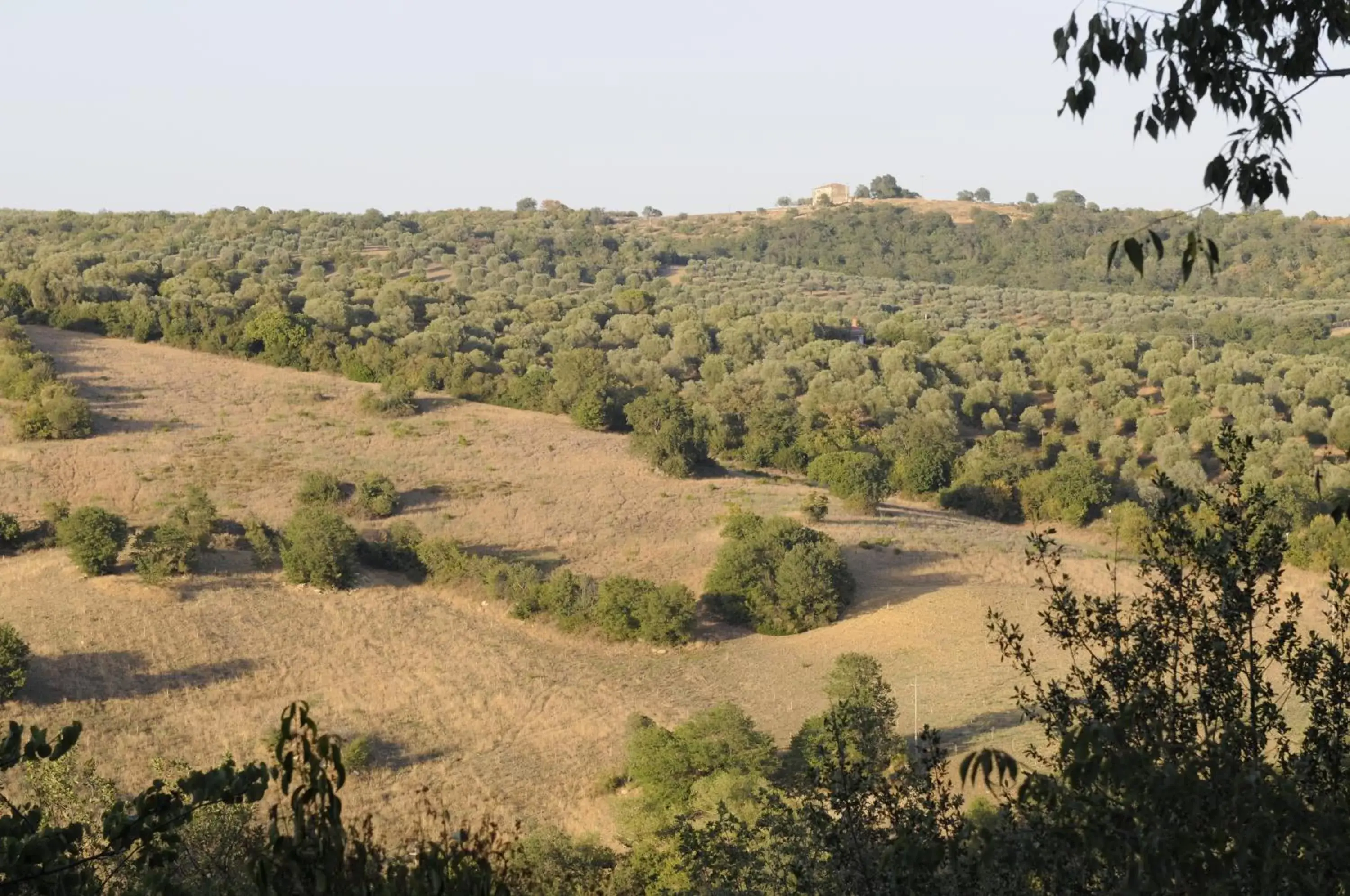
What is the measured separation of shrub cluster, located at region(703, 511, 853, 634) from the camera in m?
28.7

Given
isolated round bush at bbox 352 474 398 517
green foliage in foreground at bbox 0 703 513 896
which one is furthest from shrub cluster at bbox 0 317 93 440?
green foliage in foreground at bbox 0 703 513 896

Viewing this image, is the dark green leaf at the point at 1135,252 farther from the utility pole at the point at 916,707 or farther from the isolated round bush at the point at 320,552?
the isolated round bush at the point at 320,552

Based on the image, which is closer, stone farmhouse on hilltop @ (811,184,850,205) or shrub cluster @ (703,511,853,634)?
shrub cluster @ (703,511,853,634)

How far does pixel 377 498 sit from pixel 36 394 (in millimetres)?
11095

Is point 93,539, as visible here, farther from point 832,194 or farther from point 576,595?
point 832,194

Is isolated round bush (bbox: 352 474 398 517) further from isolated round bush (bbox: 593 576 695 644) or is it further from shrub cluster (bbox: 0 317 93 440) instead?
shrub cluster (bbox: 0 317 93 440)

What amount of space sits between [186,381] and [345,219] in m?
47.7

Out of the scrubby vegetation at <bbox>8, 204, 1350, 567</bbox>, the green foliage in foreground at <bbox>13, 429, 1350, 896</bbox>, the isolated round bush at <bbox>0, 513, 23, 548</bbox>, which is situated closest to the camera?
the green foliage in foreground at <bbox>13, 429, 1350, 896</bbox>

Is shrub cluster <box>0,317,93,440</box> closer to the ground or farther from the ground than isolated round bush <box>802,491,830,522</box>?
farther from the ground

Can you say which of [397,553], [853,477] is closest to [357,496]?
[397,553]

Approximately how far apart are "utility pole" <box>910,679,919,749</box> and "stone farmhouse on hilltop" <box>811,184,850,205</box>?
336ft

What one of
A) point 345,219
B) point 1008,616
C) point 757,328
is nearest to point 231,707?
point 1008,616

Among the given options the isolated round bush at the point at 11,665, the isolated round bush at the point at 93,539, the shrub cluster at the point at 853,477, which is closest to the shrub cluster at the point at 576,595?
the isolated round bush at the point at 93,539

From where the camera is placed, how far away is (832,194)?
127562 millimetres
